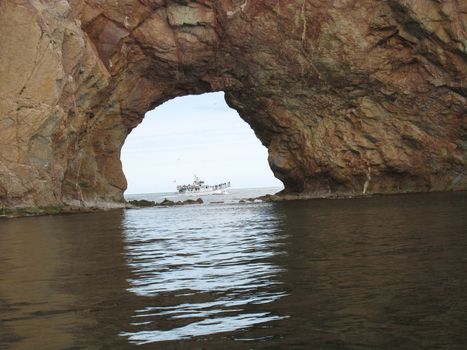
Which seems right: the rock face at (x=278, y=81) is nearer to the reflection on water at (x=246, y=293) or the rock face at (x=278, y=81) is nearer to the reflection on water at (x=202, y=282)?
the reflection on water at (x=202, y=282)

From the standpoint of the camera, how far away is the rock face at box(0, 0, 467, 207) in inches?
2247

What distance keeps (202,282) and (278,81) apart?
55.4 metres

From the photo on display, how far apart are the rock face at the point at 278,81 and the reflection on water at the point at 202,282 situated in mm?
34931

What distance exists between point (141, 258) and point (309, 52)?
49.4 metres

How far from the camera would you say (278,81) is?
222ft

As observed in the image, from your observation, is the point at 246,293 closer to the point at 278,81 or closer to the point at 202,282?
the point at 202,282

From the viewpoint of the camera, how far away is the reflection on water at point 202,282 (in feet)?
32.0

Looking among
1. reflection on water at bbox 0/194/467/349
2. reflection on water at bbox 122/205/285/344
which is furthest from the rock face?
reflection on water at bbox 0/194/467/349

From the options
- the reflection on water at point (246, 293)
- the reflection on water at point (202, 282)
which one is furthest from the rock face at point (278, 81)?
the reflection on water at point (246, 293)

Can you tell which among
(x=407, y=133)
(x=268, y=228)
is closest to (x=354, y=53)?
(x=407, y=133)

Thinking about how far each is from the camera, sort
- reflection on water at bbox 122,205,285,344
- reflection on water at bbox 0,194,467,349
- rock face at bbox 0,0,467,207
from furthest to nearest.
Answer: rock face at bbox 0,0,467,207 → reflection on water at bbox 122,205,285,344 → reflection on water at bbox 0,194,467,349

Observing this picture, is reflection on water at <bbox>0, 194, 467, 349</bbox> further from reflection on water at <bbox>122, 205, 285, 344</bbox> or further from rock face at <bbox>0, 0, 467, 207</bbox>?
rock face at <bbox>0, 0, 467, 207</bbox>

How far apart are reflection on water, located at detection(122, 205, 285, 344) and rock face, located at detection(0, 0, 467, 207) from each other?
1375 inches

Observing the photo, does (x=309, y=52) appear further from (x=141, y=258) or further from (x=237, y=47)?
(x=141, y=258)
